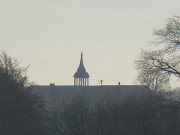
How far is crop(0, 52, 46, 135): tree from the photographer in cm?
3182

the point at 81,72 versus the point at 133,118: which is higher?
the point at 81,72

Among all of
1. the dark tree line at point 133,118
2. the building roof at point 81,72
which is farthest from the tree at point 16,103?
the building roof at point 81,72

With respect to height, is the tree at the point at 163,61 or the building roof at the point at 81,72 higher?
the building roof at the point at 81,72

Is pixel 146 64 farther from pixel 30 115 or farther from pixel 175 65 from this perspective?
pixel 30 115

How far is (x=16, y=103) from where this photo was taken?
3497cm

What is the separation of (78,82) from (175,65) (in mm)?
114115

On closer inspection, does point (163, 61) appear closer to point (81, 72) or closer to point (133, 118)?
point (133, 118)

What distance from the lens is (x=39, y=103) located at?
1615 inches

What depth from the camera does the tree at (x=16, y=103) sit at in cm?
3182

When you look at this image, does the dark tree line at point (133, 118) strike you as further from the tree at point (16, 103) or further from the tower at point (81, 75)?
the tower at point (81, 75)

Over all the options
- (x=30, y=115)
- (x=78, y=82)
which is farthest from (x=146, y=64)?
(x=78, y=82)

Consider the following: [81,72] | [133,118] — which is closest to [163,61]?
[133,118]

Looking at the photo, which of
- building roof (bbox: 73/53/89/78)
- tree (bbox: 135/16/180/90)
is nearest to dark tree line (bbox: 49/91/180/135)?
tree (bbox: 135/16/180/90)

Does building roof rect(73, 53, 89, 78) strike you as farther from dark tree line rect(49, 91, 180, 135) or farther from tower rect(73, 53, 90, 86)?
dark tree line rect(49, 91, 180, 135)
